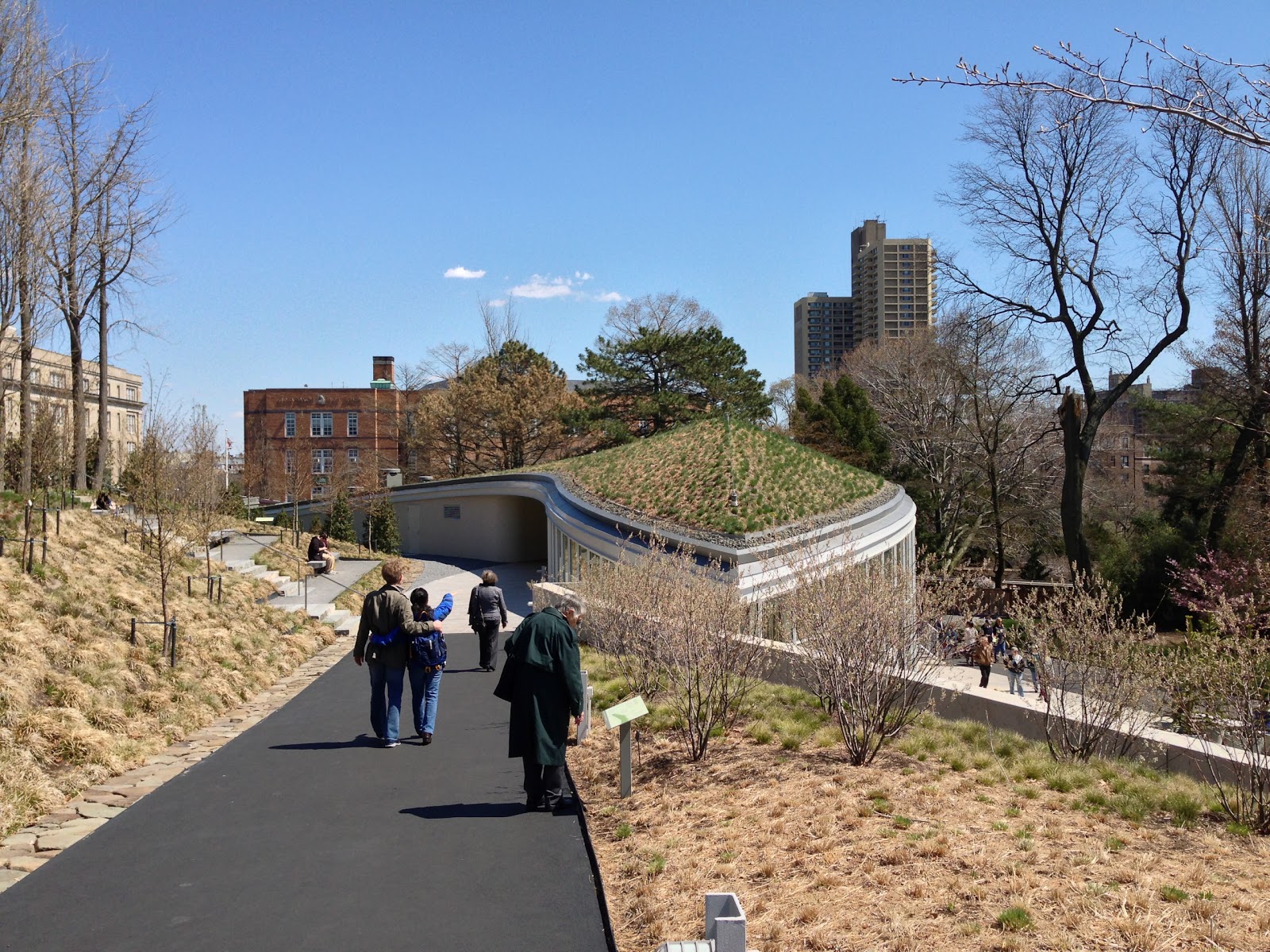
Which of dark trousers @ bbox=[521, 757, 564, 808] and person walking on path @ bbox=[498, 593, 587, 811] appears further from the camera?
dark trousers @ bbox=[521, 757, 564, 808]

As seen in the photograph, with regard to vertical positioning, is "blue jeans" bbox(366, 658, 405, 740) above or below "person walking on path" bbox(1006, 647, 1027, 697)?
above

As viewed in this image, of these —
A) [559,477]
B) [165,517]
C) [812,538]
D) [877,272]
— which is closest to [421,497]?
[559,477]

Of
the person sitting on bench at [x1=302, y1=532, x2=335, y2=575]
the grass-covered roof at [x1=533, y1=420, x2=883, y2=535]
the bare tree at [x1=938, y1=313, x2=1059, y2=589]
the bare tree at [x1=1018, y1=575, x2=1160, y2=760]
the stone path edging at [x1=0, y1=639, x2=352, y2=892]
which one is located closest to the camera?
the stone path edging at [x1=0, y1=639, x2=352, y2=892]

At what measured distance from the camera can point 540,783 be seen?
6.32 metres

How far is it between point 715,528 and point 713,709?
1358 cm

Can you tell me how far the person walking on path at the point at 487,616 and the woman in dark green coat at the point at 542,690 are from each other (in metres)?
6.24

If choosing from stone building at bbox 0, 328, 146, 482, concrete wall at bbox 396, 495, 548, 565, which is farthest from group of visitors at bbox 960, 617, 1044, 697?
concrete wall at bbox 396, 495, 548, 565

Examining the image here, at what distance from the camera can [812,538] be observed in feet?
32.4

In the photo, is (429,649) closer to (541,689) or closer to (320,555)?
(541,689)

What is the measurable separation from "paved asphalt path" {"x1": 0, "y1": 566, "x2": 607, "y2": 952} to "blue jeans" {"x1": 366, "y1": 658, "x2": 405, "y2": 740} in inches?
8.4

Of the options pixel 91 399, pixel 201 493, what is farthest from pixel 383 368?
pixel 201 493

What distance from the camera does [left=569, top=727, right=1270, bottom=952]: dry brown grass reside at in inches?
159

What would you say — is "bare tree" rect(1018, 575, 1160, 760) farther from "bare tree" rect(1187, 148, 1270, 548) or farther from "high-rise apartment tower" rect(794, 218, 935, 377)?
"high-rise apartment tower" rect(794, 218, 935, 377)

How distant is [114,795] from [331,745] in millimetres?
1832
